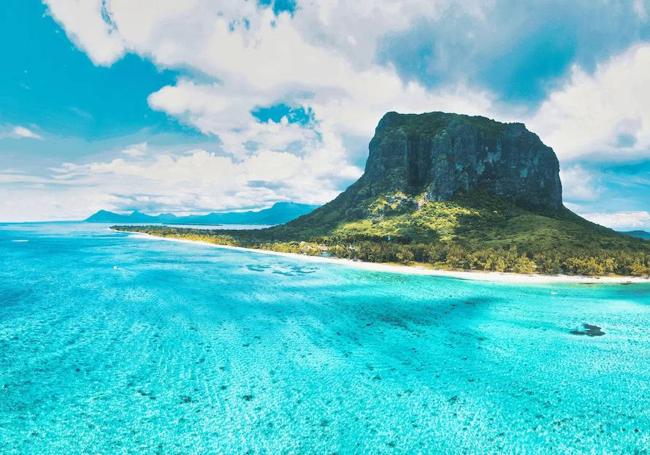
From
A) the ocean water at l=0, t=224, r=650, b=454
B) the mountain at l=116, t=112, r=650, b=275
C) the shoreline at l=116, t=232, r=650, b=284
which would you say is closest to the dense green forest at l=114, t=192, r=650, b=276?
the mountain at l=116, t=112, r=650, b=275

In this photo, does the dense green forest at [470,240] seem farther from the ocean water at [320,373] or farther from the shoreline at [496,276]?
the ocean water at [320,373]

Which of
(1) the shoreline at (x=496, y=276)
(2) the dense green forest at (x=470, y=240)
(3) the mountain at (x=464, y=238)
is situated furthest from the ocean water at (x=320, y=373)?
(3) the mountain at (x=464, y=238)

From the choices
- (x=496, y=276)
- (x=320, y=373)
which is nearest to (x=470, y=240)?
(x=496, y=276)

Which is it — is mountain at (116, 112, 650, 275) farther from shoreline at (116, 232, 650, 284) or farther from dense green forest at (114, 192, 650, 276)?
shoreline at (116, 232, 650, 284)

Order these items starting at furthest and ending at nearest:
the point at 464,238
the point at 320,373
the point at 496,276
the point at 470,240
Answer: the point at 464,238 < the point at 470,240 < the point at 496,276 < the point at 320,373

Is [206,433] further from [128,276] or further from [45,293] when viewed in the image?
[128,276]

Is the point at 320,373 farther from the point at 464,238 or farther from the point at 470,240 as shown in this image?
the point at 464,238
